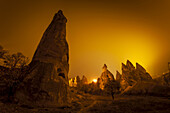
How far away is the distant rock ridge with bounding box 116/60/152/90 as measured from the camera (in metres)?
66.9

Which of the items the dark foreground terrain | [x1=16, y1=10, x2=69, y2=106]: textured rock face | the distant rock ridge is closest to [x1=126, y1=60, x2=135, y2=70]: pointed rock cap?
the distant rock ridge

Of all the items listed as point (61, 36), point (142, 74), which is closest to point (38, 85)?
point (61, 36)

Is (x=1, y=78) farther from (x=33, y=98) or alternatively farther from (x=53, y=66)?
(x=53, y=66)

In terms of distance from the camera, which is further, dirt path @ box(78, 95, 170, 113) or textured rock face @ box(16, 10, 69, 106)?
textured rock face @ box(16, 10, 69, 106)

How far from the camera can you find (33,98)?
669 inches

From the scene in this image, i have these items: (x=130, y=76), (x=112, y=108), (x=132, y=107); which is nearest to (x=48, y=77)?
(x=112, y=108)

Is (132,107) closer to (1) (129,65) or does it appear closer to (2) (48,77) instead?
(2) (48,77)

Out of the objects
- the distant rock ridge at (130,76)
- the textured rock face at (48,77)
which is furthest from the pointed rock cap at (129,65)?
the textured rock face at (48,77)

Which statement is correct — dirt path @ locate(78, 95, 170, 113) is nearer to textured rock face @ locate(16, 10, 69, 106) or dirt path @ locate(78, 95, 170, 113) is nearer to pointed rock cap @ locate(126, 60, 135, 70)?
textured rock face @ locate(16, 10, 69, 106)

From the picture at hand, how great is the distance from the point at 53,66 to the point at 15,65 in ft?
25.4

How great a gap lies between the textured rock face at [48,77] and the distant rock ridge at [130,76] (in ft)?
188

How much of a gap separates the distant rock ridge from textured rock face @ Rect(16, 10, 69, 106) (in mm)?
57210

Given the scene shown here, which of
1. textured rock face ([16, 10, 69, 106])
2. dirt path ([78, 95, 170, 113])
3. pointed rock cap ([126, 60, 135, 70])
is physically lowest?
dirt path ([78, 95, 170, 113])

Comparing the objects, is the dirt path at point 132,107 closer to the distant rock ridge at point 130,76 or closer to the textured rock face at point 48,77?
the textured rock face at point 48,77
